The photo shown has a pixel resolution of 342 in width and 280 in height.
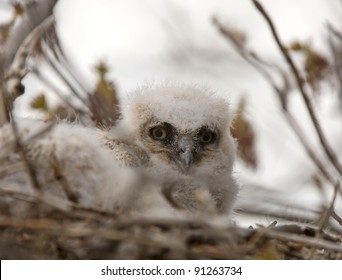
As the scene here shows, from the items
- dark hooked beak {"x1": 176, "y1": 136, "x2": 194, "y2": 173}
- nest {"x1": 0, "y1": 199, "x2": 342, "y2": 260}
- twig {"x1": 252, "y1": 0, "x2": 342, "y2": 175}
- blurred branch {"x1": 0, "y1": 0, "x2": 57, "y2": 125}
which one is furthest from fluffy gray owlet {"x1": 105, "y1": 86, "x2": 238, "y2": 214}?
nest {"x1": 0, "y1": 199, "x2": 342, "y2": 260}

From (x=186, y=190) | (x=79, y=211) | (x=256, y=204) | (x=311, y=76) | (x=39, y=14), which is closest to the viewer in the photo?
(x=79, y=211)

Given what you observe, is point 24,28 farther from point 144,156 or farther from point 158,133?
point 158,133

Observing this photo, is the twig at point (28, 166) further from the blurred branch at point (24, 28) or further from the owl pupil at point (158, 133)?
the owl pupil at point (158, 133)

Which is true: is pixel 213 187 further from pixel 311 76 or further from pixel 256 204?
pixel 311 76

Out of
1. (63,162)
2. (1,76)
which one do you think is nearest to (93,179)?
(63,162)

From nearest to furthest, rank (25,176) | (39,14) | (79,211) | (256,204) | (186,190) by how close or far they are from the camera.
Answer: (79,211) < (25,176) < (39,14) < (186,190) < (256,204)
